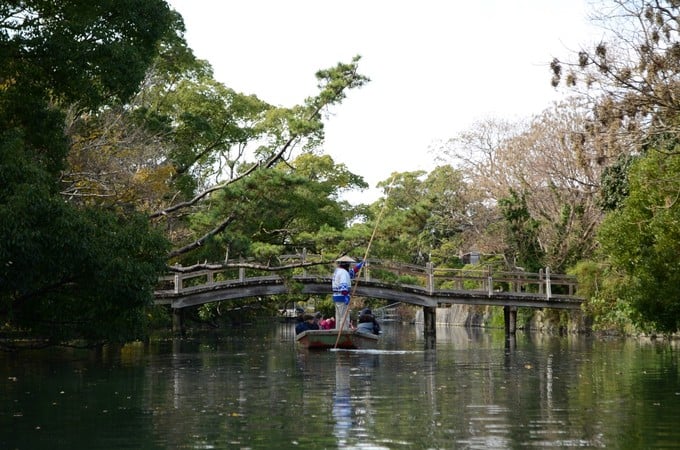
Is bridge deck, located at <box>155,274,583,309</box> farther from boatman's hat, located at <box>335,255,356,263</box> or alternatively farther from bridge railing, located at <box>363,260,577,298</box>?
boatman's hat, located at <box>335,255,356,263</box>

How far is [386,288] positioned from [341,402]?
86.8 feet

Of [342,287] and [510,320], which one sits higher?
[342,287]

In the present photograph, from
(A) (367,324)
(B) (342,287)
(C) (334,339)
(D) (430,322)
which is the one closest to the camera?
(C) (334,339)

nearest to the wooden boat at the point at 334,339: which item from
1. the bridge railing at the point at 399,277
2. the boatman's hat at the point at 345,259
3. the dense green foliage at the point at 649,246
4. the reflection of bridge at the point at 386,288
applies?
the boatman's hat at the point at 345,259

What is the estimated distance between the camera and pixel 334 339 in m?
31.6

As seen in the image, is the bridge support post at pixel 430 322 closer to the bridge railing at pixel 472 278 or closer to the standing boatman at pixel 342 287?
the bridge railing at pixel 472 278

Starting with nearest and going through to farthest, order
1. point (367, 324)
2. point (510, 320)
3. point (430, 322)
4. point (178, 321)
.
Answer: point (367, 324) < point (178, 321) < point (430, 322) < point (510, 320)

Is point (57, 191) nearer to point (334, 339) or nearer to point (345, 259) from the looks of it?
point (345, 259)

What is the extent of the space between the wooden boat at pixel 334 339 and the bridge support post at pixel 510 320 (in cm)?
1418

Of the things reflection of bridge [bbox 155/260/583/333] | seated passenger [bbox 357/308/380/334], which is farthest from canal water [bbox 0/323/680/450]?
reflection of bridge [bbox 155/260/583/333]

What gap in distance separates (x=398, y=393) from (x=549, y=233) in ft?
110

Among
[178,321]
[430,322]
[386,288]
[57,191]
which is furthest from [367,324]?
[57,191]

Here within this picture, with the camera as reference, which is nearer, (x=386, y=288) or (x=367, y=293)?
(x=367, y=293)

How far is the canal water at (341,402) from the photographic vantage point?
11938 mm
